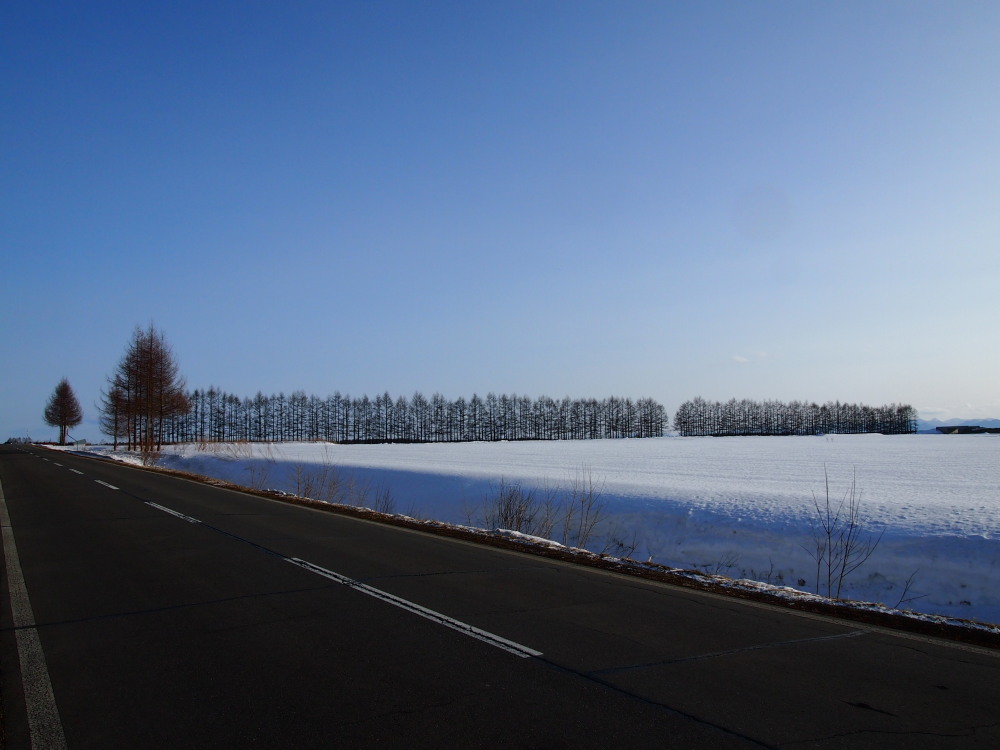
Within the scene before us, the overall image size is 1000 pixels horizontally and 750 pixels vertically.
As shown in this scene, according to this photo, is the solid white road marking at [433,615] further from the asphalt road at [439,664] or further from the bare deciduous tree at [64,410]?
the bare deciduous tree at [64,410]

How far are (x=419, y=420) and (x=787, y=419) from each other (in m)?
97.0

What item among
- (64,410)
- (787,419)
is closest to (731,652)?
(64,410)

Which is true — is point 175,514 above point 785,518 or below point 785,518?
above

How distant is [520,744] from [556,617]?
2860 mm

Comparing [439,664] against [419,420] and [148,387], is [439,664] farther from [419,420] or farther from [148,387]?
[419,420]

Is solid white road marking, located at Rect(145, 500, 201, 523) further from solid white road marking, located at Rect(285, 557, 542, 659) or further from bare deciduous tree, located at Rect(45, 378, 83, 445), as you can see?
bare deciduous tree, located at Rect(45, 378, 83, 445)

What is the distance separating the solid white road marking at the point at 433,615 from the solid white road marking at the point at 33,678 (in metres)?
3.09

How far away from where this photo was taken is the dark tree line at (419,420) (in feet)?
387

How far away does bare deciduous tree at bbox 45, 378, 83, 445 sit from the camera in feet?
321

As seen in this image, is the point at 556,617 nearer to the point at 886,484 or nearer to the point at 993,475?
the point at 886,484

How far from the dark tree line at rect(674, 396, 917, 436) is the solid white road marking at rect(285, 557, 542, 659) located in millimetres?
160587

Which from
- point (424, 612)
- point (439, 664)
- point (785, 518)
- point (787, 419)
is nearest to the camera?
point (439, 664)

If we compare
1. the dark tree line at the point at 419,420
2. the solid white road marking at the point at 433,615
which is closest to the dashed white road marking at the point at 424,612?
the solid white road marking at the point at 433,615

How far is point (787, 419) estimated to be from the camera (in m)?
166
